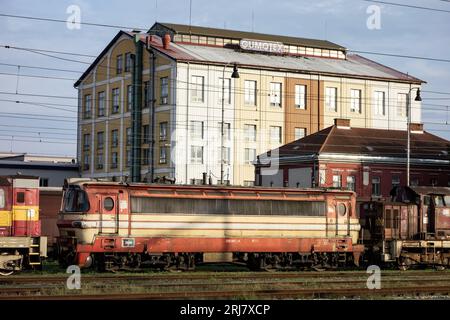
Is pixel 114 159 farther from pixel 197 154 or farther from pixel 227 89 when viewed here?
pixel 227 89

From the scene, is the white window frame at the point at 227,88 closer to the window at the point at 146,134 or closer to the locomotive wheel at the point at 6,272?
the window at the point at 146,134

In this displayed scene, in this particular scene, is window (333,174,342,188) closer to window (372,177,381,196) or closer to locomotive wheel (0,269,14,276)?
window (372,177,381,196)

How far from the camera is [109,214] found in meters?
33.5

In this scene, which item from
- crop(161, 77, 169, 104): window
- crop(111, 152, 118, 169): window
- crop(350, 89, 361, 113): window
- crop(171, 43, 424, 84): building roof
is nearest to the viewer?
crop(161, 77, 169, 104): window

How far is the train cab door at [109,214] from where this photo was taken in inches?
1313

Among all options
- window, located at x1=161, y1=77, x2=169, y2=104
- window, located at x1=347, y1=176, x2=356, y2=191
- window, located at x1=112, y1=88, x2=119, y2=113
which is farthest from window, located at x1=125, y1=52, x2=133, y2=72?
window, located at x1=347, y1=176, x2=356, y2=191

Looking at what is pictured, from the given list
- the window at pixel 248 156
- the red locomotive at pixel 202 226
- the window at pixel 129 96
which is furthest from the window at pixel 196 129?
the red locomotive at pixel 202 226

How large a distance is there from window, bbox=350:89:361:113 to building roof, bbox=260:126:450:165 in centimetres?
1368

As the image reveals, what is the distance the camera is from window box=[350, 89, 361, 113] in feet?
299

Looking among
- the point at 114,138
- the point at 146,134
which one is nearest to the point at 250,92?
the point at 146,134

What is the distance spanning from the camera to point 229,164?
8300cm

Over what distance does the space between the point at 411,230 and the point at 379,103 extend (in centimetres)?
5401

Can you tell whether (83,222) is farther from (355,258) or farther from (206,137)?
(206,137)

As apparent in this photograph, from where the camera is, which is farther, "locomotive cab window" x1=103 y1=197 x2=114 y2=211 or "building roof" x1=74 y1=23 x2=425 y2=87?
"building roof" x1=74 y1=23 x2=425 y2=87
